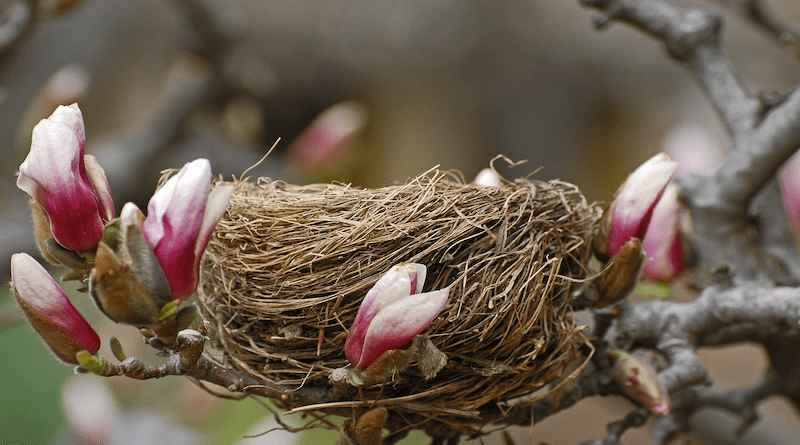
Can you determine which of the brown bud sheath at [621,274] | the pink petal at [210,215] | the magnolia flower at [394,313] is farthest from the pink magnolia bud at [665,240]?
the pink petal at [210,215]

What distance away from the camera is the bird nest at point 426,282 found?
1.67 feet

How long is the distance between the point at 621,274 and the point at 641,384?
3.9 inches

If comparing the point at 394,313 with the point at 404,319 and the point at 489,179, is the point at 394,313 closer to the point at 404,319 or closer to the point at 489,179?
the point at 404,319

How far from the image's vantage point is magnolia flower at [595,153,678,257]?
539mm

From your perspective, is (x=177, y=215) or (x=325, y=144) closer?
(x=177, y=215)

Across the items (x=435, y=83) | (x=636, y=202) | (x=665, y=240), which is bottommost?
(x=435, y=83)

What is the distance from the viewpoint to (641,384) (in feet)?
1.85

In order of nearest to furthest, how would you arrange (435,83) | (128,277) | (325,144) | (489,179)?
(128,277) < (489,179) < (325,144) < (435,83)

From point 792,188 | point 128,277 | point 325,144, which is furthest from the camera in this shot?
point 325,144

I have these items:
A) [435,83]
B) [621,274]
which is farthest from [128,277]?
[435,83]

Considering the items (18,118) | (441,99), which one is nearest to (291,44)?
(441,99)

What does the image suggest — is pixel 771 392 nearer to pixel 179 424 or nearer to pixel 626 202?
pixel 626 202

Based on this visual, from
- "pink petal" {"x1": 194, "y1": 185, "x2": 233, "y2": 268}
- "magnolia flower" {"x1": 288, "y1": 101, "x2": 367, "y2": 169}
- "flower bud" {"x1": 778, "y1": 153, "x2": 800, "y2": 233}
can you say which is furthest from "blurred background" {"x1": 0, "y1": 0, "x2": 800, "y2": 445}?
"pink petal" {"x1": 194, "y1": 185, "x2": 233, "y2": 268}

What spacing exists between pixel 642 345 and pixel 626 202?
0.72 feet
